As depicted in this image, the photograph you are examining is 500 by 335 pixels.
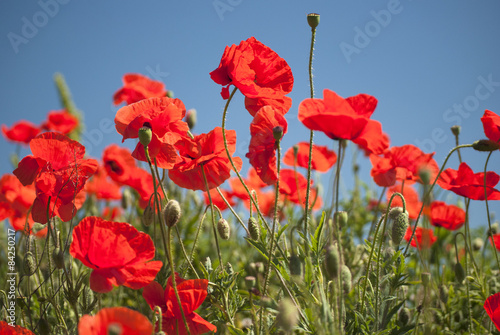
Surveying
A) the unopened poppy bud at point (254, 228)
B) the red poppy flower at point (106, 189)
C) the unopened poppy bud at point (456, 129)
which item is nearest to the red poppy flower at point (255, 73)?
the unopened poppy bud at point (254, 228)

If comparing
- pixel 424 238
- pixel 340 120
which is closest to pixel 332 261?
pixel 424 238

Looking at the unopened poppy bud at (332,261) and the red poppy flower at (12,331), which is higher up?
the unopened poppy bud at (332,261)

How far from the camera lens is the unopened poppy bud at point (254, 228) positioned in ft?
4.73

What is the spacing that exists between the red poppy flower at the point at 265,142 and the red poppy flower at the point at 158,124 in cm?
25

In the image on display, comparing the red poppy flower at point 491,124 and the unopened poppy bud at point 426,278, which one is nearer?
the unopened poppy bud at point 426,278

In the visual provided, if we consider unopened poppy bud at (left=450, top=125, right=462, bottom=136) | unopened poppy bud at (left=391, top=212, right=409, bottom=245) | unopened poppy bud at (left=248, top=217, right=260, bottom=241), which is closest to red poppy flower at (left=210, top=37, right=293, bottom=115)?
unopened poppy bud at (left=248, top=217, right=260, bottom=241)

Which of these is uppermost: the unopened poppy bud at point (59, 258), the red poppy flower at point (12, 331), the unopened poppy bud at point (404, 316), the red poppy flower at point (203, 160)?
the red poppy flower at point (203, 160)

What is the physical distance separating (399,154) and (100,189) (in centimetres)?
197

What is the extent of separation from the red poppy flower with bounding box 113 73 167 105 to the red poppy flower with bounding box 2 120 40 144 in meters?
1.93

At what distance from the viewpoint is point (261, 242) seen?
150 centimetres

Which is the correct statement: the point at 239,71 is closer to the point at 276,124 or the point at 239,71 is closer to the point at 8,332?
the point at 276,124

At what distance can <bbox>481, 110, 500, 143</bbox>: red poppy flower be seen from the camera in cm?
168

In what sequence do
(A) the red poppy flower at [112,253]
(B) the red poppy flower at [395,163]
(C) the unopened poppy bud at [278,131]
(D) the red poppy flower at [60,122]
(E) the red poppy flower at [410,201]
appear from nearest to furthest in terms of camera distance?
1. (A) the red poppy flower at [112,253]
2. (C) the unopened poppy bud at [278,131]
3. (B) the red poppy flower at [395,163]
4. (E) the red poppy flower at [410,201]
5. (D) the red poppy flower at [60,122]

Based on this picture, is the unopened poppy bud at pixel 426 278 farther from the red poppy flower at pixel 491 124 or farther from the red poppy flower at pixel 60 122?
the red poppy flower at pixel 60 122
